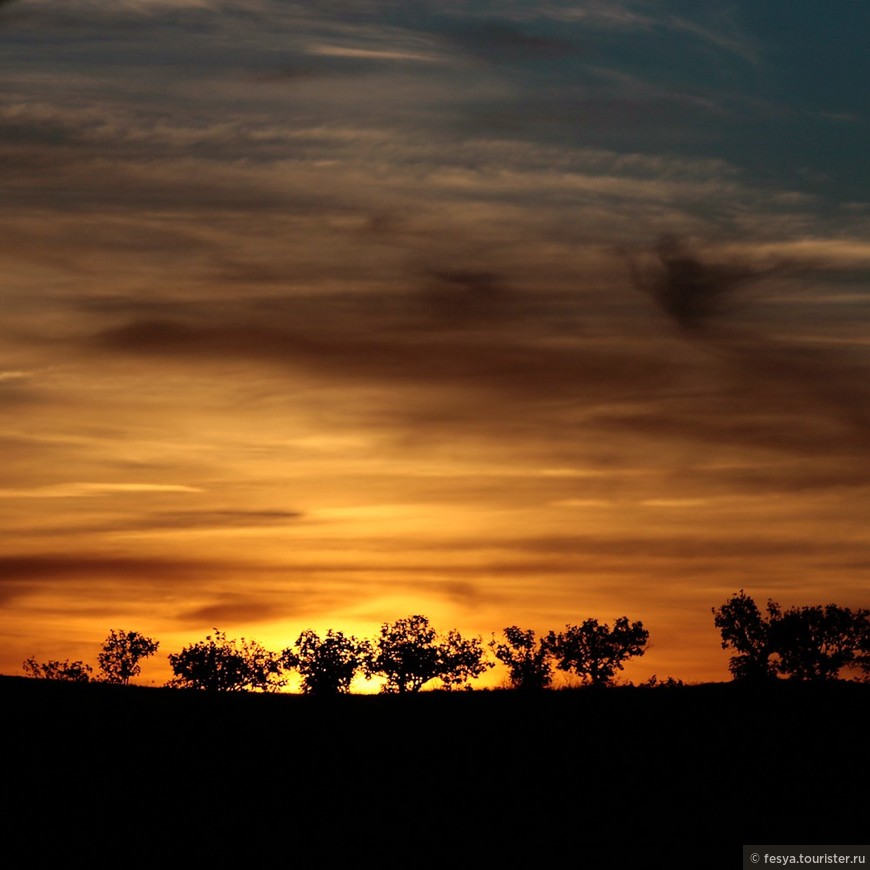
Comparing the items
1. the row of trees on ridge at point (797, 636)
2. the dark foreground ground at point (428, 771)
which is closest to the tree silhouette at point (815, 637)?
the row of trees on ridge at point (797, 636)

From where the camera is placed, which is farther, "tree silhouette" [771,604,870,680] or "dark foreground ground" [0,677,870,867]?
"tree silhouette" [771,604,870,680]

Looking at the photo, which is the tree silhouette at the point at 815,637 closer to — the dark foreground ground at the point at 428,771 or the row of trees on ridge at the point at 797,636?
the row of trees on ridge at the point at 797,636

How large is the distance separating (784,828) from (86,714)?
19840mm

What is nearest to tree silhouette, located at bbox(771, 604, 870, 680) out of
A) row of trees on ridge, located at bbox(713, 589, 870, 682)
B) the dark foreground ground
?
row of trees on ridge, located at bbox(713, 589, 870, 682)

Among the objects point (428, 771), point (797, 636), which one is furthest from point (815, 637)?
point (428, 771)

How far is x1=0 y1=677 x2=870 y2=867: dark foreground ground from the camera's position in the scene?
93.6 feet

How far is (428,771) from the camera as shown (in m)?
33.0

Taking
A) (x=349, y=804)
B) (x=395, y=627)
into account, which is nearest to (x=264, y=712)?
(x=349, y=804)

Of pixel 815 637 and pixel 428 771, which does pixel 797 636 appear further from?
pixel 428 771

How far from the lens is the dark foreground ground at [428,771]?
93.6ft

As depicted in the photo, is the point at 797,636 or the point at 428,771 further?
the point at 797,636

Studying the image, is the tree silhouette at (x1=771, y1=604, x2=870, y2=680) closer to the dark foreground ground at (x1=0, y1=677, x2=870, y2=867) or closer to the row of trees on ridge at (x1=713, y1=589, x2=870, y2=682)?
the row of trees on ridge at (x1=713, y1=589, x2=870, y2=682)

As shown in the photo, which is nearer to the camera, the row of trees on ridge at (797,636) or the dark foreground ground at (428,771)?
the dark foreground ground at (428,771)

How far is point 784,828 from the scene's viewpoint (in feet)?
94.4
